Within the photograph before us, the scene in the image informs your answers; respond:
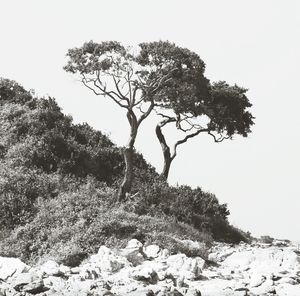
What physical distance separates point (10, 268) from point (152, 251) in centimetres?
381

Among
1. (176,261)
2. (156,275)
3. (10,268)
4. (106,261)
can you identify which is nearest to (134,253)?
(106,261)

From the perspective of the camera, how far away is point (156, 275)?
39.2 feet

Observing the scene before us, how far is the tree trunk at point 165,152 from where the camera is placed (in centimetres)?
2544

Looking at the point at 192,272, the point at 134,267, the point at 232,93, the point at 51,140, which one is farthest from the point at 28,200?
the point at 232,93

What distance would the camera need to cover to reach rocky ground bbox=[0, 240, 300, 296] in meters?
10.9

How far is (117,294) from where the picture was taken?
10797mm

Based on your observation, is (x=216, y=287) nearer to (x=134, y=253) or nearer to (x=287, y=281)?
(x=287, y=281)

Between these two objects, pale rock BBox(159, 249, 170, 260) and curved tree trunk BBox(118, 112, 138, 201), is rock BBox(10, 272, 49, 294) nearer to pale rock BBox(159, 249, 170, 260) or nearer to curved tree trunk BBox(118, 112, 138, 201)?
pale rock BBox(159, 249, 170, 260)

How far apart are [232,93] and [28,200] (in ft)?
40.0

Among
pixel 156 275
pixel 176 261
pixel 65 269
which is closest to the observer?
pixel 156 275

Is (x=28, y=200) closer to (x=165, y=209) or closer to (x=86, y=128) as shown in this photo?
(x=165, y=209)

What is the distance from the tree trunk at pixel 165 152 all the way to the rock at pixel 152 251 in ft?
32.3

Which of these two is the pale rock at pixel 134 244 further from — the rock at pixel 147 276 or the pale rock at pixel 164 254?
the rock at pixel 147 276

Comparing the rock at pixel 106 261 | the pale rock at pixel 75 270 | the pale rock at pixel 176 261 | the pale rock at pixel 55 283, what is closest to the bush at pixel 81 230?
the rock at pixel 106 261
